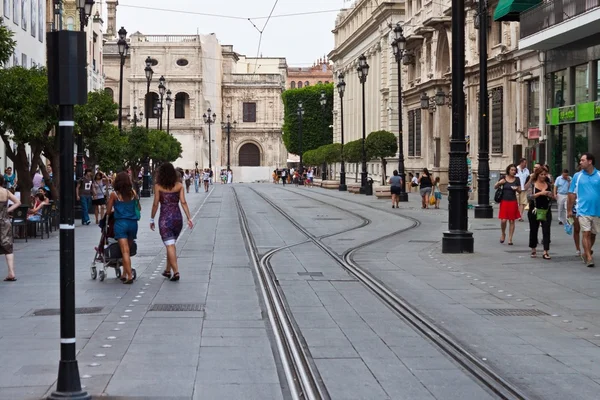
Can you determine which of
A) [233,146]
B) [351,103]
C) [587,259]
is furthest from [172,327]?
[233,146]

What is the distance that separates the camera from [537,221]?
1875cm

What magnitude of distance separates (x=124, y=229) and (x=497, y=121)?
3375cm

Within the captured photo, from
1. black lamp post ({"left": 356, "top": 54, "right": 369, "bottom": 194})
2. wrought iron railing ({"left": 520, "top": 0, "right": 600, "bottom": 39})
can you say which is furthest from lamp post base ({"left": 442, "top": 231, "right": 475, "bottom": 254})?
black lamp post ({"left": 356, "top": 54, "right": 369, "bottom": 194})

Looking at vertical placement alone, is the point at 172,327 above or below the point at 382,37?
below

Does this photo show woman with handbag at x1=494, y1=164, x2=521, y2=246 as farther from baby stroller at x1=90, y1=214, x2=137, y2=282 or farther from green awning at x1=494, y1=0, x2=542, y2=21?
A: green awning at x1=494, y1=0, x2=542, y2=21

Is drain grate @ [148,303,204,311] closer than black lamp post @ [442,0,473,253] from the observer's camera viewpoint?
Yes

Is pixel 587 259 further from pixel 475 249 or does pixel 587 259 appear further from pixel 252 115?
pixel 252 115

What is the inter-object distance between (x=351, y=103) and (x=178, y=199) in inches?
3206

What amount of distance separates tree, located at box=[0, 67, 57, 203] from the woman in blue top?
34.3ft

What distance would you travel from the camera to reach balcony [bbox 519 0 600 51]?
30.7 metres

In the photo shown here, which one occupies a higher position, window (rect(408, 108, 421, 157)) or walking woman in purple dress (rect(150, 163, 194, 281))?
window (rect(408, 108, 421, 157))

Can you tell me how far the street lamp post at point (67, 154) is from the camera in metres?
7.28

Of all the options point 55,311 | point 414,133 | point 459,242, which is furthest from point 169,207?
point 414,133

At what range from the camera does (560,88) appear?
121ft
